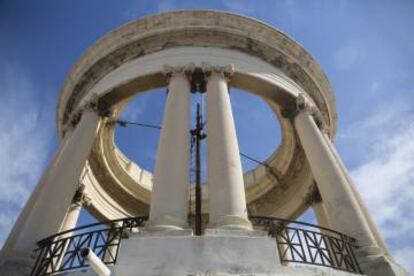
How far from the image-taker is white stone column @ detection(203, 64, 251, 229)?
972 centimetres

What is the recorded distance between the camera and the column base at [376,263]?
31.3 feet

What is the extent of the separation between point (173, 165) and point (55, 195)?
396 cm

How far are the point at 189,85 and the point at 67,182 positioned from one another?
5.32 m

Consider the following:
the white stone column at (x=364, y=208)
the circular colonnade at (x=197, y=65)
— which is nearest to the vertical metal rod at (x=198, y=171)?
the circular colonnade at (x=197, y=65)

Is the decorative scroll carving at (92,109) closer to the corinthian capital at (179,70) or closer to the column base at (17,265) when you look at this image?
the corinthian capital at (179,70)

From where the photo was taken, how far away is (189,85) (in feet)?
45.9

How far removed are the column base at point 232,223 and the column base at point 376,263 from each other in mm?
3226

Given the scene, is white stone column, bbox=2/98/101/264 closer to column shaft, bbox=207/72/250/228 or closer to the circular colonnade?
the circular colonnade

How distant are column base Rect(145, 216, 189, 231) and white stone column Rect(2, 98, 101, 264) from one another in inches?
137

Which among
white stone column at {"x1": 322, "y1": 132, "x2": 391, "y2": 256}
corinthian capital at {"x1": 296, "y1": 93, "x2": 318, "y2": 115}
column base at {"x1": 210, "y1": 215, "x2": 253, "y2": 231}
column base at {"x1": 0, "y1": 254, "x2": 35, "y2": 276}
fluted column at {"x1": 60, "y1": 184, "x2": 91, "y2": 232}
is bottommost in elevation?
column base at {"x1": 0, "y1": 254, "x2": 35, "y2": 276}

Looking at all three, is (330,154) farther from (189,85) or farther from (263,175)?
(263,175)

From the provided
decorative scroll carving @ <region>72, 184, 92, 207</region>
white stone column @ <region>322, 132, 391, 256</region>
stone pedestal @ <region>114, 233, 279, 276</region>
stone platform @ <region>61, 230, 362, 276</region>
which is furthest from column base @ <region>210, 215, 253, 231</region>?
decorative scroll carving @ <region>72, 184, 92, 207</region>

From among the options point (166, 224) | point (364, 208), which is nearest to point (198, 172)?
point (364, 208)

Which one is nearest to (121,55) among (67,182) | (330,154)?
(67,182)
